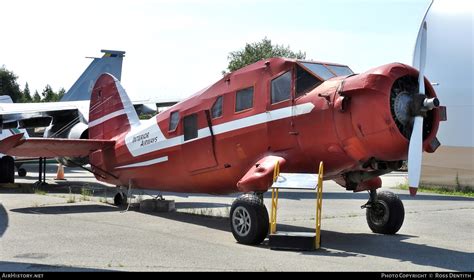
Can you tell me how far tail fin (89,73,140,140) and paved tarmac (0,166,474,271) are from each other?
197 centimetres

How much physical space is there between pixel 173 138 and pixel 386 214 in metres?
4.65

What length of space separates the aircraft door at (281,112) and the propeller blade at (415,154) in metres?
2.00

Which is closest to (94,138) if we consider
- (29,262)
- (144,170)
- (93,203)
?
(93,203)

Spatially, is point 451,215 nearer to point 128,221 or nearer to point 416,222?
point 416,222

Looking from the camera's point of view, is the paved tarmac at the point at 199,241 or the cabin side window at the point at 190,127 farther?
the cabin side window at the point at 190,127

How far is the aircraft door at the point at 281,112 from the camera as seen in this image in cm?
920

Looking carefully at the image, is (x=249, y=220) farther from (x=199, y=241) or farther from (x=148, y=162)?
(x=148, y=162)

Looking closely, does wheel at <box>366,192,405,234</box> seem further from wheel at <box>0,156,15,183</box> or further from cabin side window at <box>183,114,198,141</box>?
wheel at <box>0,156,15,183</box>

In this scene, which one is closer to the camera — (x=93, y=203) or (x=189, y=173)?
(x=189, y=173)

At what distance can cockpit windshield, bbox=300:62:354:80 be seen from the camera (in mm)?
9242

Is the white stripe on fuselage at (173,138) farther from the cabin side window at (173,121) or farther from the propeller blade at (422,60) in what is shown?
the propeller blade at (422,60)

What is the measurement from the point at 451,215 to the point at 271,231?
6.84 metres

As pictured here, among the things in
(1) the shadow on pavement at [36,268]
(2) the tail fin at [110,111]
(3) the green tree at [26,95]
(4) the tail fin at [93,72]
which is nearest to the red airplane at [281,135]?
(2) the tail fin at [110,111]

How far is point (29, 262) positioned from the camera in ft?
22.6
